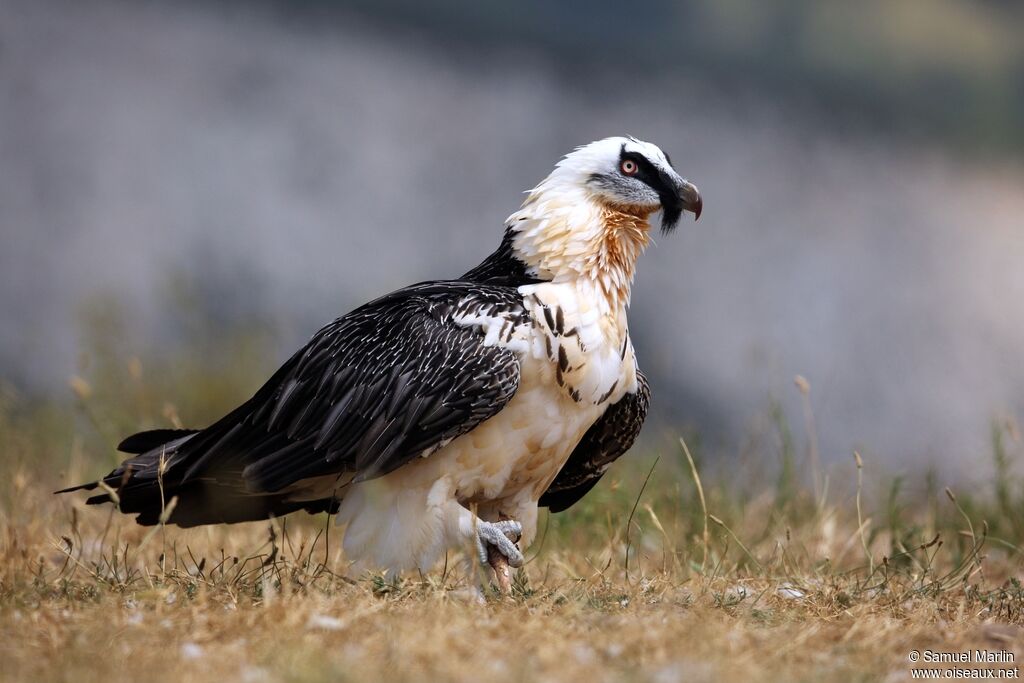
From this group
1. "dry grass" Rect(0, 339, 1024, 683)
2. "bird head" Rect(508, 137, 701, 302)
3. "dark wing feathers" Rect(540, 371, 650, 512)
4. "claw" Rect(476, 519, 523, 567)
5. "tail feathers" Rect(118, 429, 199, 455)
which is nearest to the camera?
"dry grass" Rect(0, 339, 1024, 683)

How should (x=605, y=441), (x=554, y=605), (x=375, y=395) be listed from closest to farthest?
(x=554, y=605) < (x=375, y=395) < (x=605, y=441)

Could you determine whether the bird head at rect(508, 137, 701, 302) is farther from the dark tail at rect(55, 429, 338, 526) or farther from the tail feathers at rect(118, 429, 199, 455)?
the tail feathers at rect(118, 429, 199, 455)

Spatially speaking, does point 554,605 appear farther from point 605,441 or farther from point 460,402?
point 605,441

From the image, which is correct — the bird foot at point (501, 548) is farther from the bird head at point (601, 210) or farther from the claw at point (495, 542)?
the bird head at point (601, 210)

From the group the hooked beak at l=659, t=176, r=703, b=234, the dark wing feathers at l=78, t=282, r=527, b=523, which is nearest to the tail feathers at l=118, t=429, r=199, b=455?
the dark wing feathers at l=78, t=282, r=527, b=523

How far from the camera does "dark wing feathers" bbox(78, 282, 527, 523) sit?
4145 mm

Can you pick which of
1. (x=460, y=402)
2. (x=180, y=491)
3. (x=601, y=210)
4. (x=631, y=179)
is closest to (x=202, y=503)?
(x=180, y=491)

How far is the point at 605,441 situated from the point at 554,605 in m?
1.03

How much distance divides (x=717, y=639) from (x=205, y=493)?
7.55ft

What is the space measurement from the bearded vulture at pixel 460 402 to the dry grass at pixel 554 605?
0.84 feet

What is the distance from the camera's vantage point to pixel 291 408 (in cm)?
445

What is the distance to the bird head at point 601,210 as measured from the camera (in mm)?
4531

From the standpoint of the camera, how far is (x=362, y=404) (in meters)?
4.30

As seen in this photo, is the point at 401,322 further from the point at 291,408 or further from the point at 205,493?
the point at 205,493
